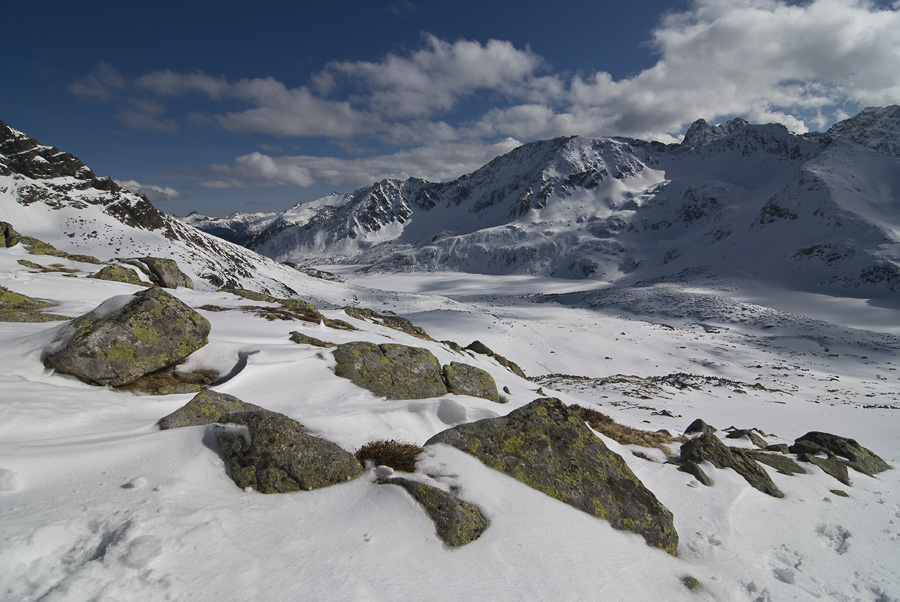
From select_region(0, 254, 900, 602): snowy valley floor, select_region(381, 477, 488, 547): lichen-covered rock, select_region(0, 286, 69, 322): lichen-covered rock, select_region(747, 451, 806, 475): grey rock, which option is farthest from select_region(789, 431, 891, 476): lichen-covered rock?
select_region(0, 286, 69, 322): lichen-covered rock

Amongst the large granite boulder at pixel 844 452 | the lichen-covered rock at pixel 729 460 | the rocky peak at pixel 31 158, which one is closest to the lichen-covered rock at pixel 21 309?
the lichen-covered rock at pixel 729 460

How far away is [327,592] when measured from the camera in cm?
299

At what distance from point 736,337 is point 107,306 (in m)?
83.8

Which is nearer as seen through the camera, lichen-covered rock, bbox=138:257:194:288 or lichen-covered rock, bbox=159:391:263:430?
lichen-covered rock, bbox=159:391:263:430

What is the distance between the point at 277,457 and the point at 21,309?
1226cm

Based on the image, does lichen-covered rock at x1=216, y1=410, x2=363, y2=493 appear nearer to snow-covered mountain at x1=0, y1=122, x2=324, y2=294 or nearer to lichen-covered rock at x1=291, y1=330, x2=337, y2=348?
lichen-covered rock at x1=291, y1=330, x2=337, y2=348

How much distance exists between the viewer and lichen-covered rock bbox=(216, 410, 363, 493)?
4258 mm

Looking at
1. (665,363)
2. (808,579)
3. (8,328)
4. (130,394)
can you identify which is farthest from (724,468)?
(665,363)

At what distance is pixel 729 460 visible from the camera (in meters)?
7.77

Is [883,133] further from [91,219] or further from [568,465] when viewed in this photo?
[91,219]

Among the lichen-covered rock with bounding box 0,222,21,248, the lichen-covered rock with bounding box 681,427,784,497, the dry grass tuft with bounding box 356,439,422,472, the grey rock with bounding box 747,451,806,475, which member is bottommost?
the grey rock with bounding box 747,451,806,475

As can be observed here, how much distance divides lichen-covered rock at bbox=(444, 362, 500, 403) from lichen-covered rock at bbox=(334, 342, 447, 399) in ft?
1.34

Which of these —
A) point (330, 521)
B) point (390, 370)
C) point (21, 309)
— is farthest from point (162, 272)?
point (330, 521)

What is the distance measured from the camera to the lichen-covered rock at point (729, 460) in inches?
292
